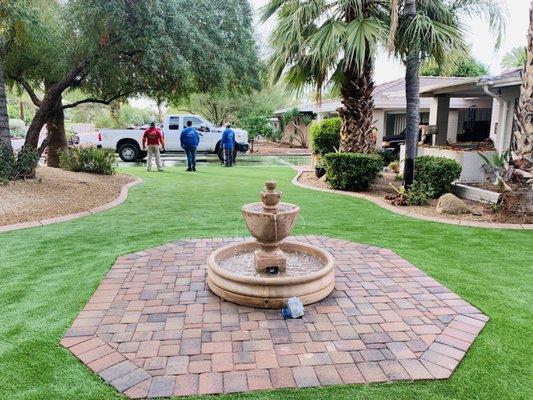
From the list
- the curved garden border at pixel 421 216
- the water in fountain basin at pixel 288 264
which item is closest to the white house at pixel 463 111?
the curved garden border at pixel 421 216

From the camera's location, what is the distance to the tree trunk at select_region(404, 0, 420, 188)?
8.48m

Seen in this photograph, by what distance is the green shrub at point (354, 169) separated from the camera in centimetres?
1009

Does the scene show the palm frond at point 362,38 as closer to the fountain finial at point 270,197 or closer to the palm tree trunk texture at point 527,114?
the palm tree trunk texture at point 527,114

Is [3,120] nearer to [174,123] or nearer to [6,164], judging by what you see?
[6,164]

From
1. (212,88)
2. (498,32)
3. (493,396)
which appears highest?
(498,32)

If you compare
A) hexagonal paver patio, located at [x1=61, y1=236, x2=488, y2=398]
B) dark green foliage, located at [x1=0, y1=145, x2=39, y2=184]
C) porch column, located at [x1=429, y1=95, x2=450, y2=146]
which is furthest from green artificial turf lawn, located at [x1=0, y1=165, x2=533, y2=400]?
porch column, located at [x1=429, y1=95, x2=450, y2=146]

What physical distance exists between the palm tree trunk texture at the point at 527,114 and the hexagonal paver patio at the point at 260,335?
4.24 metres

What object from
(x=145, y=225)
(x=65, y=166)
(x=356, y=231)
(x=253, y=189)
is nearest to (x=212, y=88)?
(x=253, y=189)

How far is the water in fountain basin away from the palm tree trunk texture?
195 inches

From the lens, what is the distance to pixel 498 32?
8633mm

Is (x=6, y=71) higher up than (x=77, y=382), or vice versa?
(x=6, y=71)

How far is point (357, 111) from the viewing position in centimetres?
1078

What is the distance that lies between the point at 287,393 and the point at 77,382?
134cm

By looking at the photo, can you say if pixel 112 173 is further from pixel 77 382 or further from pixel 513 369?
pixel 513 369
